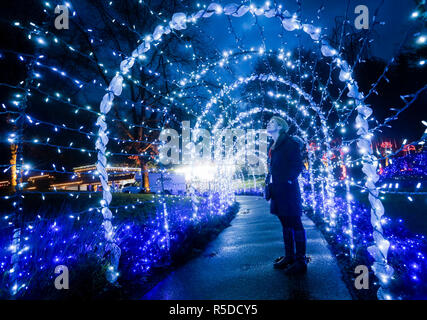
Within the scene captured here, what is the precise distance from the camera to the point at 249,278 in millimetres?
2945

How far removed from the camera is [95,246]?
308cm

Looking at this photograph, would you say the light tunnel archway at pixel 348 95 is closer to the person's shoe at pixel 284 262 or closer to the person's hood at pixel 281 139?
the person's hood at pixel 281 139

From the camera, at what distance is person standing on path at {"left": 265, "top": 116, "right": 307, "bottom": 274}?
9.93 feet

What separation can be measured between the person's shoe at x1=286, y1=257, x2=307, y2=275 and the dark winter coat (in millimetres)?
593

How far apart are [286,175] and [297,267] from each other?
1152 mm

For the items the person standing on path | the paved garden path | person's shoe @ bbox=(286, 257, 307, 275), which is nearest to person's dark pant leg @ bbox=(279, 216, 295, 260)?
the person standing on path

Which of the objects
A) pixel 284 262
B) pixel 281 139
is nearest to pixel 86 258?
pixel 284 262

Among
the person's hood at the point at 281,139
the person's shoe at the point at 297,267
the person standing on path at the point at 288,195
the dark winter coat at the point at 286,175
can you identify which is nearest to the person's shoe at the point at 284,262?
the person standing on path at the point at 288,195

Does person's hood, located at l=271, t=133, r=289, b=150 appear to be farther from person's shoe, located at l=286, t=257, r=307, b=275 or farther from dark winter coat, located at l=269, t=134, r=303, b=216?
person's shoe, located at l=286, t=257, r=307, b=275

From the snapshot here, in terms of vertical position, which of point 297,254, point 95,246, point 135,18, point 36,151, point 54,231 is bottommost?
point 297,254

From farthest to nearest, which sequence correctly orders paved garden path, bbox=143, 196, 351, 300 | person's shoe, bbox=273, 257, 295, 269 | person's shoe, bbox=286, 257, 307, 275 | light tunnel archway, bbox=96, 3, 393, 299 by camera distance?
1. person's shoe, bbox=273, 257, 295, 269
2. person's shoe, bbox=286, 257, 307, 275
3. paved garden path, bbox=143, 196, 351, 300
4. light tunnel archway, bbox=96, 3, 393, 299
